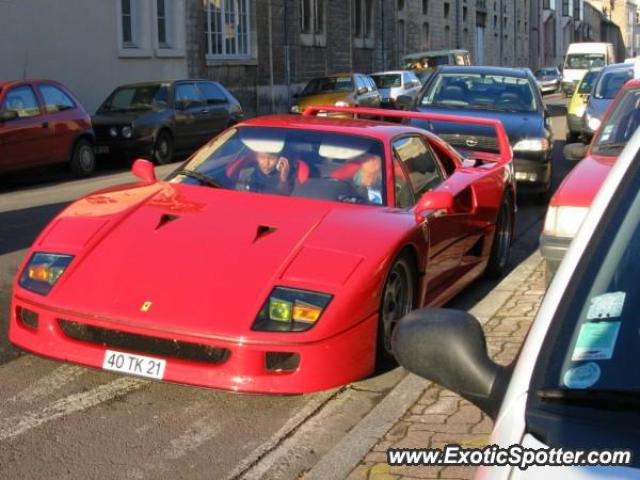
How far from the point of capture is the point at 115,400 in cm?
469

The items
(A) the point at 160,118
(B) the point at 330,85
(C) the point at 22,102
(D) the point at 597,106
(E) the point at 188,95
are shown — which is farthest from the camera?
(B) the point at 330,85

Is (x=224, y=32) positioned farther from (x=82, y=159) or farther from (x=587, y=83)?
(x=82, y=159)

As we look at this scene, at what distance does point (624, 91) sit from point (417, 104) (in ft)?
16.0

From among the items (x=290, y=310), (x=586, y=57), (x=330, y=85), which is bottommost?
(x=290, y=310)

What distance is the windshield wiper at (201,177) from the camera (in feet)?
19.1

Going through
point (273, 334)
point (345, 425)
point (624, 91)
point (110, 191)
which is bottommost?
point (345, 425)

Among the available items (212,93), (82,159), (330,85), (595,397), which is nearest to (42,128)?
(82,159)

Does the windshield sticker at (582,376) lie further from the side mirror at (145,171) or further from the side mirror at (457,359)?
the side mirror at (145,171)

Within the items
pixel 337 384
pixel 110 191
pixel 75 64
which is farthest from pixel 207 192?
pixel 75 64

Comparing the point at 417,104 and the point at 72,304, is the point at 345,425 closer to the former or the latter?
the point at 72,304

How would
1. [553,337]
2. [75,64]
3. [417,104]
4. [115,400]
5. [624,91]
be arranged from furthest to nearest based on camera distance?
[75,64] < [417,104] < [624,91] < [115,400] < [553,337]

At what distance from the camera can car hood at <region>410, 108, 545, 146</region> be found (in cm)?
1128

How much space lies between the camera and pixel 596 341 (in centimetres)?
193

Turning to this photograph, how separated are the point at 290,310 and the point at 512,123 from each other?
26.1ft
